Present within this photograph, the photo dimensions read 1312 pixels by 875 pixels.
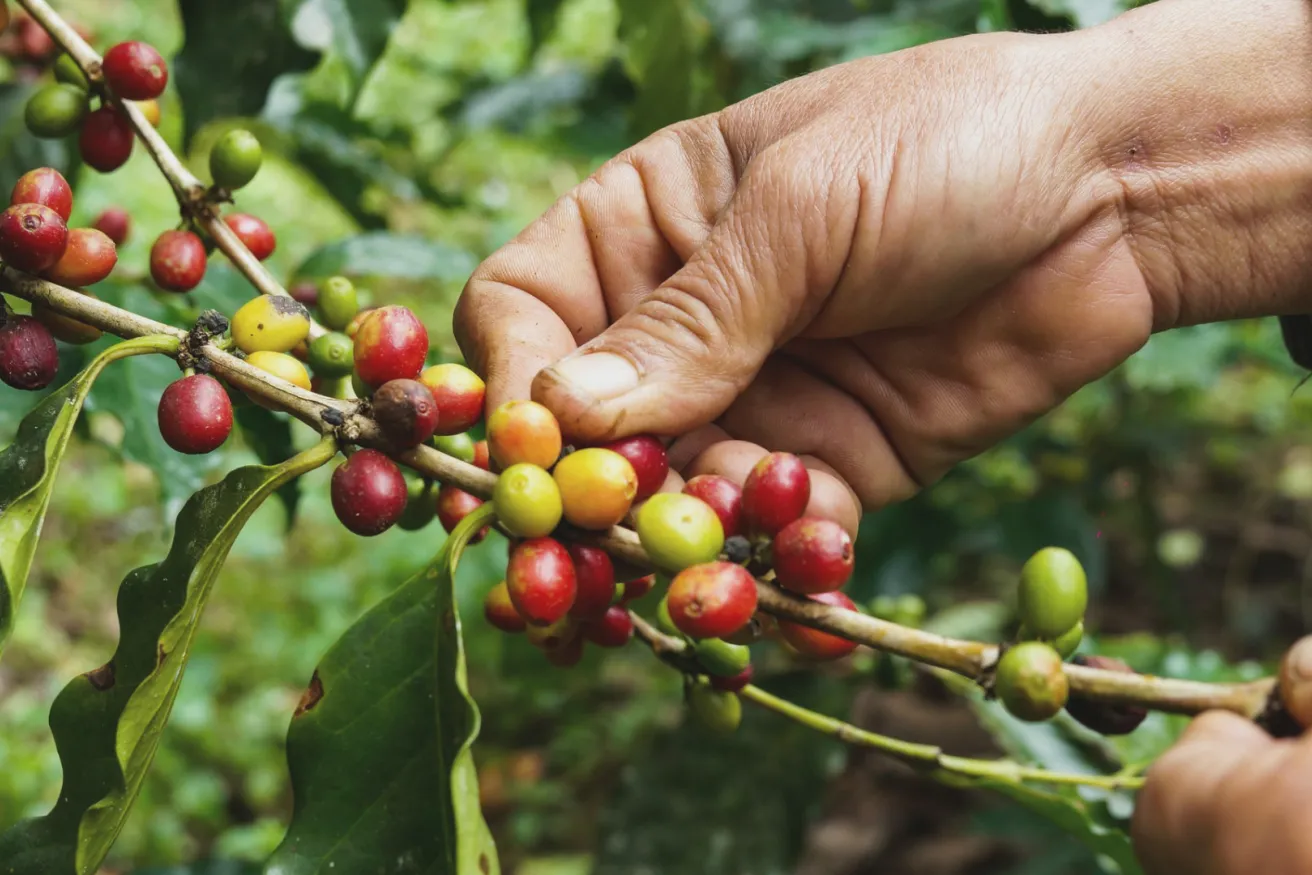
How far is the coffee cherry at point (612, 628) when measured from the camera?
5.21ft

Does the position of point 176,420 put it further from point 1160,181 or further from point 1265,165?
point 1265,165

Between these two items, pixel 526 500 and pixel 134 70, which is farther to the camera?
pixel 134 70

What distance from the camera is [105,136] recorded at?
1.76m

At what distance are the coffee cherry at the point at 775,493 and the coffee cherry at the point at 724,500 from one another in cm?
5

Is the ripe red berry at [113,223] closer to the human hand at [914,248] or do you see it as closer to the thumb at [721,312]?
the human hand at [914,248]

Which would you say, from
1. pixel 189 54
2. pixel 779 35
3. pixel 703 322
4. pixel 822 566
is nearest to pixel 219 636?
pixel 189 54

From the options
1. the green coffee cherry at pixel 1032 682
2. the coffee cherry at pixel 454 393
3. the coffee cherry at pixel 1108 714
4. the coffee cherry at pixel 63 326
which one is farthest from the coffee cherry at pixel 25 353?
the coffee cherry at pixel 1108 714

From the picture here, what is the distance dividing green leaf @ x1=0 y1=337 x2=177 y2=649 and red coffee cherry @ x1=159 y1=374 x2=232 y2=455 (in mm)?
82

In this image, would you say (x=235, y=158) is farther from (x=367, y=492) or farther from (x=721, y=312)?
(x=721, y=312)

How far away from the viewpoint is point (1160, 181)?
2021 millimetres

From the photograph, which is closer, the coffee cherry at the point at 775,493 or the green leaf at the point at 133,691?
the green leaf at the point at 133,691

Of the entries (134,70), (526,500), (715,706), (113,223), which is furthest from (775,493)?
(113,223)

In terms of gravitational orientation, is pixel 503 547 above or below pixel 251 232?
below

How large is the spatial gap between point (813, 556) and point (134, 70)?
4.18ft
